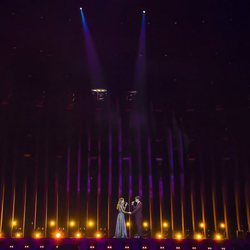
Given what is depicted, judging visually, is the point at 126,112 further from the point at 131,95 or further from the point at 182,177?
the point at 182,177

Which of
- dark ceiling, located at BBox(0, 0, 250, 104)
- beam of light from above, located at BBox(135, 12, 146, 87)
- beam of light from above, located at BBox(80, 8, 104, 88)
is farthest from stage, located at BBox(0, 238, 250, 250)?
beam of light from above, located at BBox(135, 12, 146, 87)

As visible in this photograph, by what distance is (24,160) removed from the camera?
11578 millimetres

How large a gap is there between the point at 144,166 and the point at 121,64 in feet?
11.1

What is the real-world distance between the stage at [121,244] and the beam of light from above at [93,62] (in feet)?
18.4

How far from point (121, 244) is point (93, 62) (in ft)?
19.9

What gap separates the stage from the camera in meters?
7.39

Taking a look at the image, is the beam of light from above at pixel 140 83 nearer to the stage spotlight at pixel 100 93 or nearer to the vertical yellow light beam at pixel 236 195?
the stage spotlight at pixel 100 93

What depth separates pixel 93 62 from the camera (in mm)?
11367

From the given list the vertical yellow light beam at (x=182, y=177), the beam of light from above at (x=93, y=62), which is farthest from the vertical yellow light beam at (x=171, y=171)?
the beam of light from above at (x=93, y=62)

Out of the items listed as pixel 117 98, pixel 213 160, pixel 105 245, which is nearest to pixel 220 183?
pixel 213 160

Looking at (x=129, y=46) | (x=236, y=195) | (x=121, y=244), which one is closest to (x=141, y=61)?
(x=129, y=46)

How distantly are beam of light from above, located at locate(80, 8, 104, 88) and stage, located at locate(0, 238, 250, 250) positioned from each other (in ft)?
18.4

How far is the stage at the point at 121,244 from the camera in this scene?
739cm

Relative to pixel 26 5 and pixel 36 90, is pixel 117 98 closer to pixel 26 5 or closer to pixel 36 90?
pixel 36 90
